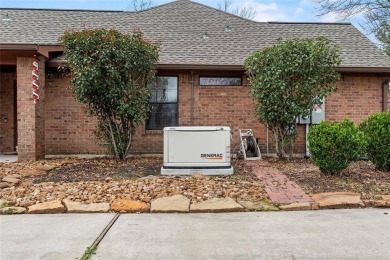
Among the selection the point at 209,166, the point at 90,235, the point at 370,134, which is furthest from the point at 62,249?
the point at 370,134

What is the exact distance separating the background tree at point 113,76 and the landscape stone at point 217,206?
3.56 m

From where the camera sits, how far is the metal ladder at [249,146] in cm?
933

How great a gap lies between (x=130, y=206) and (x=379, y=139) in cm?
474

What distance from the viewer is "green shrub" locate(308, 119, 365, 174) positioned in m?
6.21

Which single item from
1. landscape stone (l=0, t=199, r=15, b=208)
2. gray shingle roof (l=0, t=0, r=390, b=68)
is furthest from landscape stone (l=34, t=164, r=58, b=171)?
gray shingle roof (l=0, t=0, r=390, b=68)

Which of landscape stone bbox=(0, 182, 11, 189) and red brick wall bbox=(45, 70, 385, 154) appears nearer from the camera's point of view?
landscape stone bbox=(0, 182, 11, 189)

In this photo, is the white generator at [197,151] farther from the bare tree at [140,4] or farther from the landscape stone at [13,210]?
the bare tree at [140,4]

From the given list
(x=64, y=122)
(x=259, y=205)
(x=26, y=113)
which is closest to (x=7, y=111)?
(x=64, y=122)

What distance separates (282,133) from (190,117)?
2.59 meters

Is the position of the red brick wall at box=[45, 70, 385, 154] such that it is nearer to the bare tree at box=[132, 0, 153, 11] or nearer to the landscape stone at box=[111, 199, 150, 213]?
the landscape stone at box=[111, 199, 150, 213]

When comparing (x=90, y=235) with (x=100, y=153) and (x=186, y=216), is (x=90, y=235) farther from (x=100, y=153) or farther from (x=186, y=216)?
(x=100, y=153)

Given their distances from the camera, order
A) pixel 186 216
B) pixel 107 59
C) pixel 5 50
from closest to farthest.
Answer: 1. pixel 186 216
2. pixel 107 59
3. pixel 5 50

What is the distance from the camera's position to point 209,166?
22.9 feet

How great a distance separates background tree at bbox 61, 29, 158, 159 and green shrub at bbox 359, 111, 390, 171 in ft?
15.1
